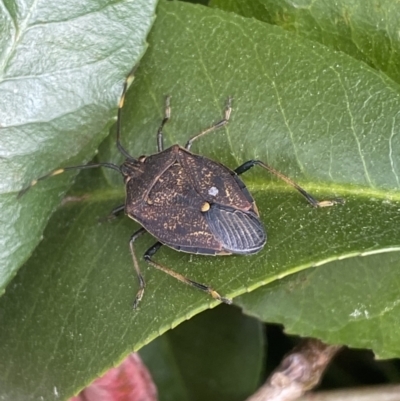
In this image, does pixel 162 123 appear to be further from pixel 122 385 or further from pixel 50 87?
pixel 122 385

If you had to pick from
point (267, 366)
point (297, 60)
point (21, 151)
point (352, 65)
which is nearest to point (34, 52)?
point (21, 151)

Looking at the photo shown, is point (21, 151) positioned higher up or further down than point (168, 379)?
higher up

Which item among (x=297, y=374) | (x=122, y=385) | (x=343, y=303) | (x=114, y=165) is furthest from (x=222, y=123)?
(x=122, y=385)

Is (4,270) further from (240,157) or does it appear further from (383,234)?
(383,234)

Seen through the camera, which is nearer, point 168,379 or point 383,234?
point 383,234

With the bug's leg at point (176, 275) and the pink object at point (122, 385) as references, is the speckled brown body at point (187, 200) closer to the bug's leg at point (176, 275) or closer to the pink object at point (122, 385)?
the bug's leg at point (176, 275)

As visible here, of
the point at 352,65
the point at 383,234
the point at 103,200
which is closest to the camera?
the point at 383,234

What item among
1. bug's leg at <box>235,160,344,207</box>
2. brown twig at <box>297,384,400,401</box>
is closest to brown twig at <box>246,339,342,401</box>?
brown twig at <box>297,384,400,401</box>
